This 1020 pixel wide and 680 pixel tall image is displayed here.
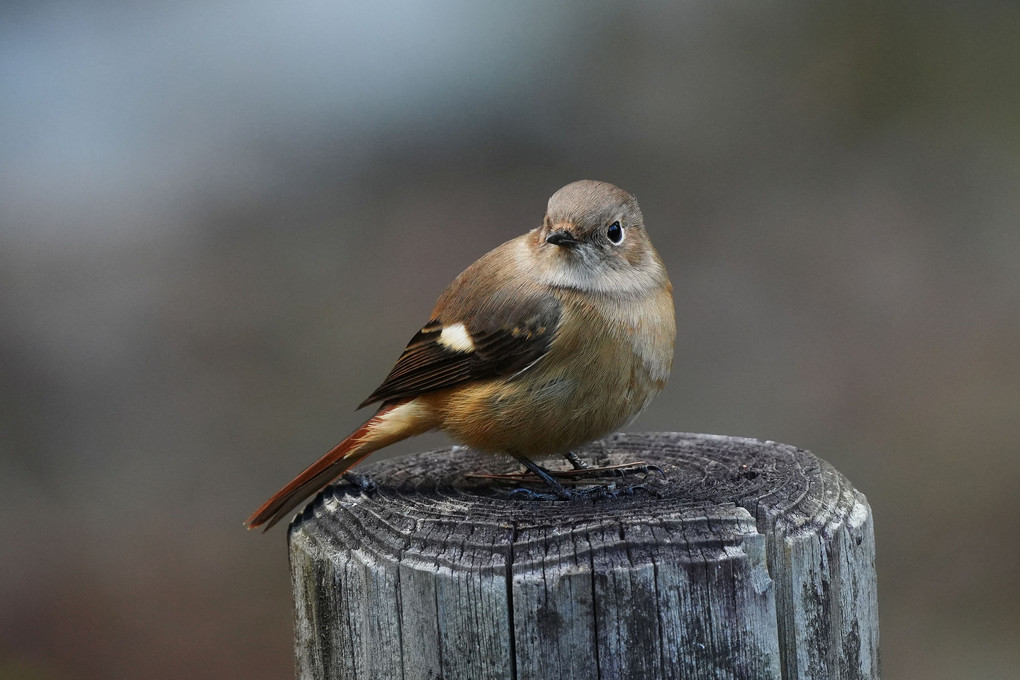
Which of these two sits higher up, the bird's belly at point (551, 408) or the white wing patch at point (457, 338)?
the white wing patch at point (457, 338)

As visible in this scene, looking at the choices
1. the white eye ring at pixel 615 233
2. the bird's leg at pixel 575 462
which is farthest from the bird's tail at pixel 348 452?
the white eye ring at pixel 615 233

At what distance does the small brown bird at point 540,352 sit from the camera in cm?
347

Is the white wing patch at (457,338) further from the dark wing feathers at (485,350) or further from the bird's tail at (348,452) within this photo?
the bird's tail at (348,452)

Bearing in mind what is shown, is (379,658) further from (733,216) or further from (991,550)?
(733,216)

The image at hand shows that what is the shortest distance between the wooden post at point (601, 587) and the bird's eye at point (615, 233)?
119 centimetres

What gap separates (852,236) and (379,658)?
6.02m

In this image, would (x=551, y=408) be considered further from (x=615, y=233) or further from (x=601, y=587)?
(x=601, y=587)

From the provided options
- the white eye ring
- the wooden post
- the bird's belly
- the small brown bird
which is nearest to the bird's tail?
the small brown bird

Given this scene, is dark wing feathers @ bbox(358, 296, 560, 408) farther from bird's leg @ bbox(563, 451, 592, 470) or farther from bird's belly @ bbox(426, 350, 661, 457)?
bird's leg @ bbox(563, 451, 592, 470)

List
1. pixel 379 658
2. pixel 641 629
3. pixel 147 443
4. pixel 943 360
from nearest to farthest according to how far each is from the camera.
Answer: pixel 641 629 < pixel 379 658 < pixel 147 443 < pixel 943 360

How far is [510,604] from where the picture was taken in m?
2.29

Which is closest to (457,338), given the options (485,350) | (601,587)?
(485,350)

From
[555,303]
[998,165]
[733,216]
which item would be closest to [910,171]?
[998,165]

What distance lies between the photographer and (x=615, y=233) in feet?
12.6
